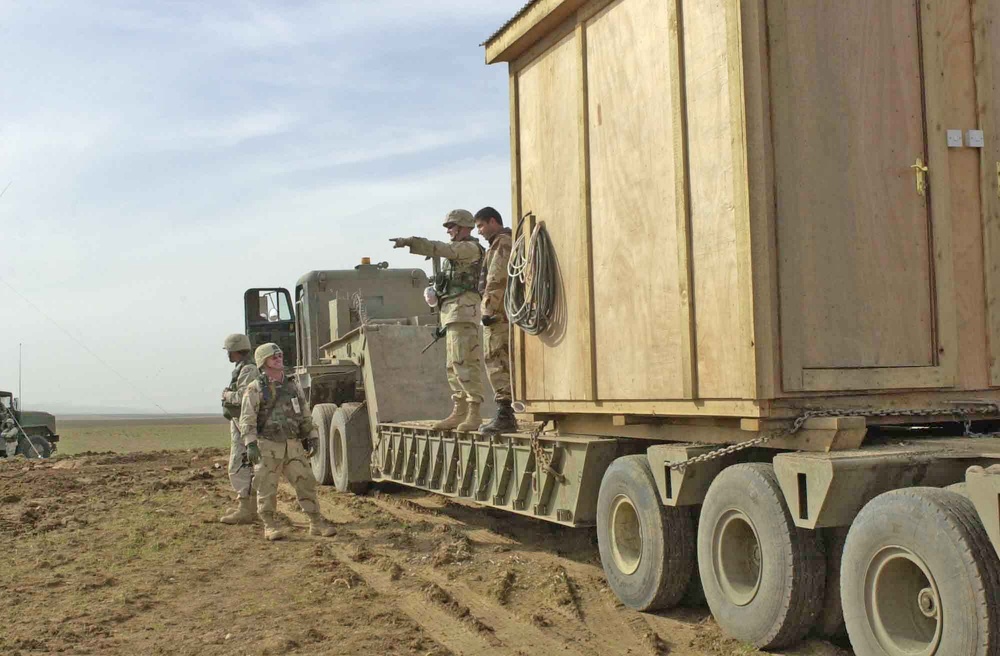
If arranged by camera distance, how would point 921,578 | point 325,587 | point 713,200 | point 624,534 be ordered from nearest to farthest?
point 921,578 < point 713,200 < point 624,534 < point 325,587

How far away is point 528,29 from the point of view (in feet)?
24.0

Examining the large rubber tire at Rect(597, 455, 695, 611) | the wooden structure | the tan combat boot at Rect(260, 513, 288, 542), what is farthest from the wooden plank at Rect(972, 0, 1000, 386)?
the tan combat boot at Rect(260, 513, 288, 542)

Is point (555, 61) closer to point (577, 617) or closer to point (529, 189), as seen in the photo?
point (529, 189)

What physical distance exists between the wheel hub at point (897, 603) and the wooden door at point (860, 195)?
1104 mm

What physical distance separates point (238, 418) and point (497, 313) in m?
3.62

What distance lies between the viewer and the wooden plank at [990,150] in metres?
5.35

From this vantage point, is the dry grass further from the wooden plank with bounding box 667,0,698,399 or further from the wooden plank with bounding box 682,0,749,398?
the wooden plank with bounding box 682,0,749,398

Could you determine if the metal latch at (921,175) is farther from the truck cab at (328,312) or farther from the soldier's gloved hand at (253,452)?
the truck cab at (328,312)

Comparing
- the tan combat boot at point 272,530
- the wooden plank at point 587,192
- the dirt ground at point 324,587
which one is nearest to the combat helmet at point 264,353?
the tan combat boot at point 272,530

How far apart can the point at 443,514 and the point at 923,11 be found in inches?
274

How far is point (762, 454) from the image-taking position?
18.2 feet

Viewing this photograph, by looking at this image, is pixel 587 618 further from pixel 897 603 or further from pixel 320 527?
pixel 320 527

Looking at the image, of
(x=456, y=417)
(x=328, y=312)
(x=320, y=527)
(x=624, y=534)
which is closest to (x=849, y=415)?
(x=624, y=534)

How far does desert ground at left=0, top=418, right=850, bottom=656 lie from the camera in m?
5.54
